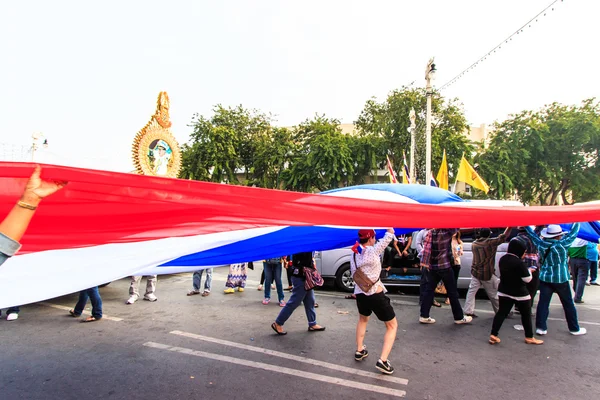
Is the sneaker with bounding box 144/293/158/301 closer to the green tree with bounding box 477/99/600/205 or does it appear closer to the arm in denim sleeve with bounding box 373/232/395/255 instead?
the arm in denim sleeve with bounding box 373/232/395/255

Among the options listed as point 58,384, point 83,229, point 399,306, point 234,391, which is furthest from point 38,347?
point 399,306

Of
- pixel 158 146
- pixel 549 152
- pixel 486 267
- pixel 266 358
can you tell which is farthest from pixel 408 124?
pixel 266 358

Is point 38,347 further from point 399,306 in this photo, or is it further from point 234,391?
point 399,306

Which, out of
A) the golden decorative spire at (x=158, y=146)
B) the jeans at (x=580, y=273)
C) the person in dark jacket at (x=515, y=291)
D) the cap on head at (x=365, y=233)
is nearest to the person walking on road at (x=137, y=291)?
the cap on head at (x=365, y=233)

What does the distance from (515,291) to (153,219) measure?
16.9 ft

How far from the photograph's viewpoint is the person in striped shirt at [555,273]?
18.3ft

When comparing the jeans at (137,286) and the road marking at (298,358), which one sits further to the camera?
the jeans at (137,286)

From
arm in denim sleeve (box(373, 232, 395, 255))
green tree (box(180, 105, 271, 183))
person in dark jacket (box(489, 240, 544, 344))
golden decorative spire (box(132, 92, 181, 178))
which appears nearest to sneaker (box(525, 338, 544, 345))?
person in dark jacket (box(489, 240, 544, 344))

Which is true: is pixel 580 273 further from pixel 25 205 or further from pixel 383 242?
pixel 25 205

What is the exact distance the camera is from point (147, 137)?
558 inches

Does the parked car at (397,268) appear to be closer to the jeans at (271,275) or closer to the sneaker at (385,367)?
the jeans at (271,275)

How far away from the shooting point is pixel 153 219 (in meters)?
2.66

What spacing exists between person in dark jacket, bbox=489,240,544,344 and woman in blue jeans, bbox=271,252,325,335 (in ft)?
9.00

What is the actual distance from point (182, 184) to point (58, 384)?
3281 millimetres
